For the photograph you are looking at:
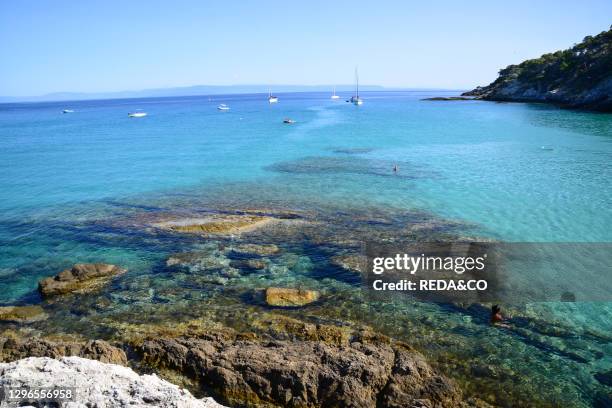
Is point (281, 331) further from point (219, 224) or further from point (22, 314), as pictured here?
point (219, 224)

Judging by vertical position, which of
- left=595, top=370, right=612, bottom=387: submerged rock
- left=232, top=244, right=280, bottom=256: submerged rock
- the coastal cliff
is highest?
the coastal cliff

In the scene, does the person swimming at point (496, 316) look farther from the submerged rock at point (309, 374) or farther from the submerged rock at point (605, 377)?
the submerged rock at point (309, 374)

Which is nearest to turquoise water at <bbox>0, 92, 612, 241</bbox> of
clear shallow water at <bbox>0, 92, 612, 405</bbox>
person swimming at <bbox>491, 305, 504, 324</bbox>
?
clear shallow water at <bbox>0, 92, 612, 405</bbox>

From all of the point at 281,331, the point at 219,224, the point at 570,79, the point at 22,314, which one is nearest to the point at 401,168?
the point at 219,224

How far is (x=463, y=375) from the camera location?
12016 millimetres

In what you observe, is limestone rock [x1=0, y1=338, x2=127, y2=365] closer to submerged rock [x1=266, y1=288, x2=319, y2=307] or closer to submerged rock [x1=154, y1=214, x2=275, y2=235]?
submerged rock [x1=266, y1=288, x2=319, y2=307]

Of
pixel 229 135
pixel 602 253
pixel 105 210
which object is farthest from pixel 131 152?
pixel 602 253

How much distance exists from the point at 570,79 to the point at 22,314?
123964 millimetres

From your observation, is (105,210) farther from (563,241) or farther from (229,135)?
(229,135)

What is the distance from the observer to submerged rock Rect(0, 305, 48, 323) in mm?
15820

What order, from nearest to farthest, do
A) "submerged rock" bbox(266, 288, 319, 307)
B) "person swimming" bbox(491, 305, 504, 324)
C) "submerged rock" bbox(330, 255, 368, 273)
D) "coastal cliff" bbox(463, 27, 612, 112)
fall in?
"person swimming" bbox(491, 305, 504, 324), "submerged rock" bbox(266, 288, 319, 307), "submerged rock" bbox(330, 255, 368, 273), "coastal cliff" bbox(463, 27, 612, 112)

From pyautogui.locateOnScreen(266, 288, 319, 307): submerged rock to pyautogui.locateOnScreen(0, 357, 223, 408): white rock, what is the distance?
671cm

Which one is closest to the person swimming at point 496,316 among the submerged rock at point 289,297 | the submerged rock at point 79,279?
the submerged rock at point 289,297

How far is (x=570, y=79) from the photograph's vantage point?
104562 mm
